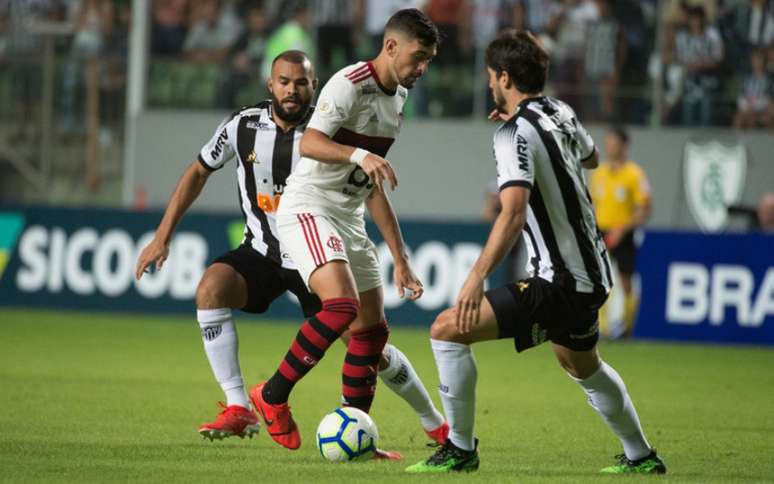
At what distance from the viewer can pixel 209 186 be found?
20.0m

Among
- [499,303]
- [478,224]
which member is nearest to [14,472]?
[499,303]

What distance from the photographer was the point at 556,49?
18.4m

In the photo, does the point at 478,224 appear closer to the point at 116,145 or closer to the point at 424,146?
the point at 424,146

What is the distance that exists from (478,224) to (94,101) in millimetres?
6850

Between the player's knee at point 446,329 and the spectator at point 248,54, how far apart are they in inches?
521

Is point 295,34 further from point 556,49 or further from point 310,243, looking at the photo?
point 310,243

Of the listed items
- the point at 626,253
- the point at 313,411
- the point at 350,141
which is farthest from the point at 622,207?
the point at 350,141

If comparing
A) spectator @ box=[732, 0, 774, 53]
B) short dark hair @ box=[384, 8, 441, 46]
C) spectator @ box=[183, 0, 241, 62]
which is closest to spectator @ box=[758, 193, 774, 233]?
spectator @ box=[732, 0, 774, 53]

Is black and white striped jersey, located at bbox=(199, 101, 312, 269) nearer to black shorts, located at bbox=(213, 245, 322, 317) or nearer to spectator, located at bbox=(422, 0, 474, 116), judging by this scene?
black shorts, located at bbox=(213, 245, 322, 317)

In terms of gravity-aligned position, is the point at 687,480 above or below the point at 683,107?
below

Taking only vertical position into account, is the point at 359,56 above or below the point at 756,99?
above

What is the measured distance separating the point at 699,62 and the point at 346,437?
12.5 m

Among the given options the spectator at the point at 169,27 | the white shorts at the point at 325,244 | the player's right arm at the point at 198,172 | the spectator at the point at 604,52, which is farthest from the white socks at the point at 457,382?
the spectator at the point at 169,27

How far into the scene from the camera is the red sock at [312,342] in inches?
264
